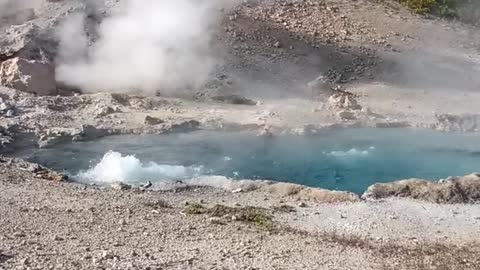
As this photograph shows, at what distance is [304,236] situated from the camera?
9.72m

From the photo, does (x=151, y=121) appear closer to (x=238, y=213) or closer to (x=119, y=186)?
(x=119, y=186)

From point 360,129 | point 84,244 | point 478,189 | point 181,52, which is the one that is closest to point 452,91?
point 360,129

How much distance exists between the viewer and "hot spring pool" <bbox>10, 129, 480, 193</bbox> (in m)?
13.5

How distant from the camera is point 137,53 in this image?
18.4 metres

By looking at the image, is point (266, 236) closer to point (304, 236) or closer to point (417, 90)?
point (304, 236)

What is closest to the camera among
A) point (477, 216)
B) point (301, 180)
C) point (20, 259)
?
point (20, 259)

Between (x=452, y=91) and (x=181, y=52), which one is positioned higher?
(x=181, y=52)

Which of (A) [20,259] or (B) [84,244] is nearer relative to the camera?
(A) [20,259]

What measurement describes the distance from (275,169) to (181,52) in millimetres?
5672

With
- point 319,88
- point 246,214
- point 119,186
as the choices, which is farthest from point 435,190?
point 319,88

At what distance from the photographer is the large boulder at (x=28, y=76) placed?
16672 mm

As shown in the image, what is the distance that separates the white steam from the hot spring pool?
307cm

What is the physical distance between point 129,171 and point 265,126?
366 cm

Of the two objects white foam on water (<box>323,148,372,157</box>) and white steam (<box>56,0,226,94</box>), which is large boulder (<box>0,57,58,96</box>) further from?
white foam on water (<box>323,148,372,157</box>)
